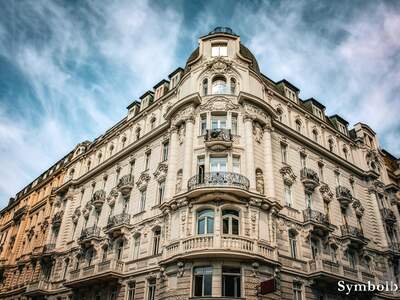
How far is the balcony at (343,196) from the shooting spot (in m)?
31.4

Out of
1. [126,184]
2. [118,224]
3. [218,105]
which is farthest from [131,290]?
[218,105]

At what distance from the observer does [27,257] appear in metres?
44.0

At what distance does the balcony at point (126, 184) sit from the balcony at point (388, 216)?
25874mm

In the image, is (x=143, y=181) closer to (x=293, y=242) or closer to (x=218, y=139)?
(x=218, y=139)

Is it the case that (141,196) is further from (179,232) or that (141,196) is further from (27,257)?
(27,257)

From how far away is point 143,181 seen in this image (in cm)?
3036

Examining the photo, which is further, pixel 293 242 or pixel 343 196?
pixel 343 196

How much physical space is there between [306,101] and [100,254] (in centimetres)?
2710

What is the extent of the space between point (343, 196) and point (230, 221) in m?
14.7

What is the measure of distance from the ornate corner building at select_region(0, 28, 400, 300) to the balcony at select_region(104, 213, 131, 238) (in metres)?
0.12

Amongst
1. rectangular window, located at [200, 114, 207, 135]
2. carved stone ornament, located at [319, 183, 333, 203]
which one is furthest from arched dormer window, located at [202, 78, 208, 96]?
carved stone ornament, located at [319, 183, 333, 203]

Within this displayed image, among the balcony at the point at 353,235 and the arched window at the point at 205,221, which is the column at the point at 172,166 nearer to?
the arched window at the point at 205,221

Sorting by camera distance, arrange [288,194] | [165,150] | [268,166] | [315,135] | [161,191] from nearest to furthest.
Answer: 1. [268,166]
2. [288,194]
3. [161,191]
4. [165,150]
5. [315,135]

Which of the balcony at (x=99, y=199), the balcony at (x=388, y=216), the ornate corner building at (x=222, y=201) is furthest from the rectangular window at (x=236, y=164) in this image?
the balcony at (x=388, y=216)
